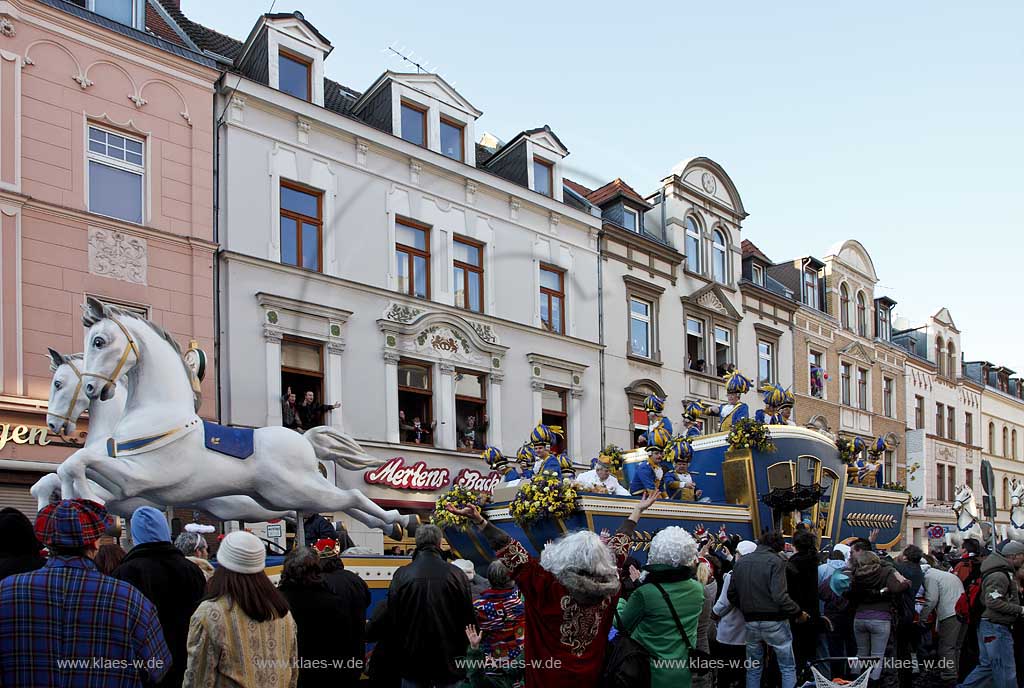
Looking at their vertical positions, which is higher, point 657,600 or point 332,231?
point 332,231

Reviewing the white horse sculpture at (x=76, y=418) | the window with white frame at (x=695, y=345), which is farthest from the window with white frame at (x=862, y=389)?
the white horse sculpture at (x=76, y=418)

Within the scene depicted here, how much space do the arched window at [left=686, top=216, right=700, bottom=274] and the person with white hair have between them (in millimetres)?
21286

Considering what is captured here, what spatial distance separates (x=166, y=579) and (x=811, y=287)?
29.4 metres

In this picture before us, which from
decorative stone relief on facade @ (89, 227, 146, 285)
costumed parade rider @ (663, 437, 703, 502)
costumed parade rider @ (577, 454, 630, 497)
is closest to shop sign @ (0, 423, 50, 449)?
decorative stone relief on facade @ (89, 227, 146, 285)

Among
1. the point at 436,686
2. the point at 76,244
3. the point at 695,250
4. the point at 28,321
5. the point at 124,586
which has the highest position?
the point at 695,250

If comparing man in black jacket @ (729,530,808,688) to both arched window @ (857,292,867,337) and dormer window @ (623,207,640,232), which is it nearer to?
dormer window @ (623,207,640,232)

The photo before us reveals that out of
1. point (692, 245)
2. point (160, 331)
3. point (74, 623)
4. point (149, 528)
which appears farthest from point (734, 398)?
point (692, 245)

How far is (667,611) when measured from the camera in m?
5.20

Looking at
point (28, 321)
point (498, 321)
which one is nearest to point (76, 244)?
point (28, 321)

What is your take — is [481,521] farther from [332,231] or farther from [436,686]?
[332,231]

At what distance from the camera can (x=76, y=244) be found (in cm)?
1380

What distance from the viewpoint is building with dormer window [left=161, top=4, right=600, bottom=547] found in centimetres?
1603

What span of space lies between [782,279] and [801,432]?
61.3 feet

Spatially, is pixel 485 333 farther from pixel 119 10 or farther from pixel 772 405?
pixel 119 10
